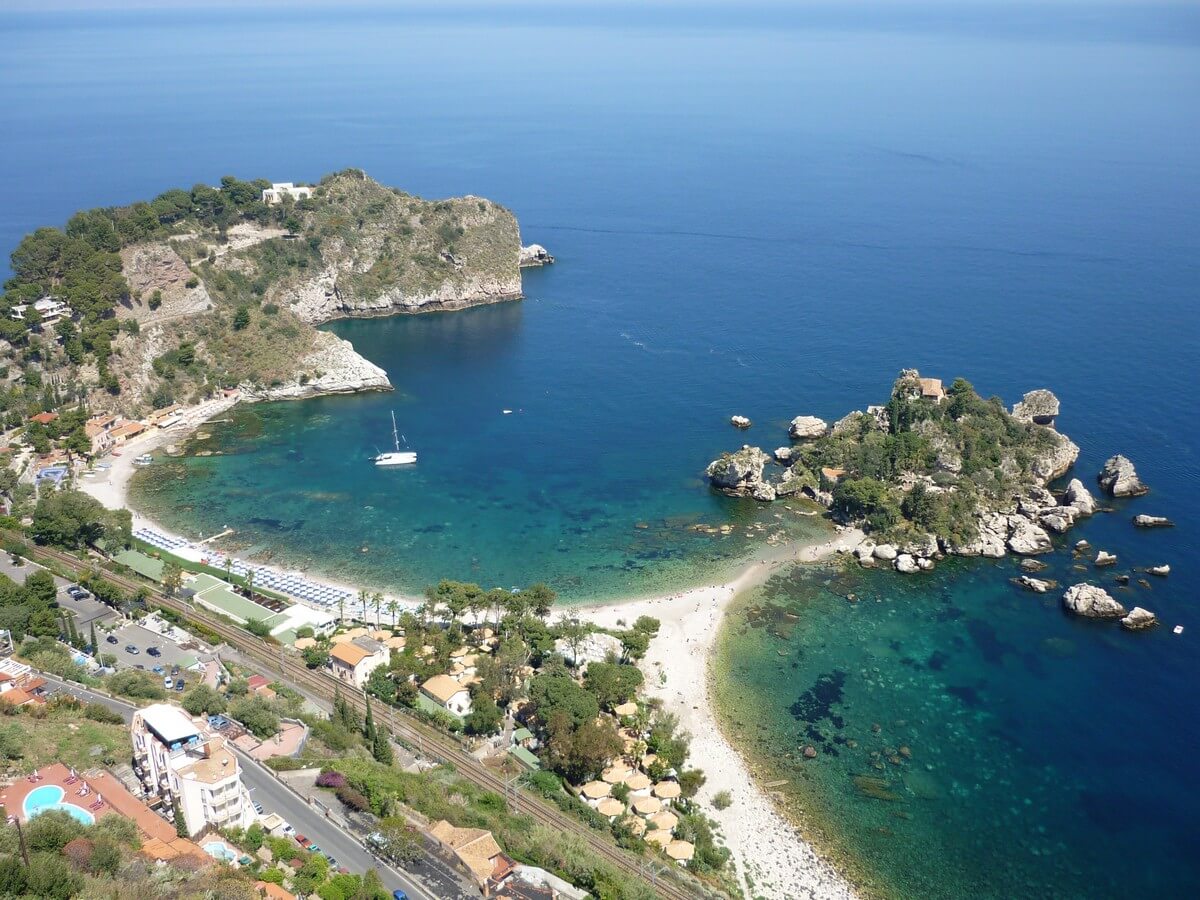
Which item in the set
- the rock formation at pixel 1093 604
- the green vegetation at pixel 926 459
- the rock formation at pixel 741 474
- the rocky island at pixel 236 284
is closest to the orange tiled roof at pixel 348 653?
the rock formation at pixel 741 474

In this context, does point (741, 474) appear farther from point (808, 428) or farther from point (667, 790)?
point (667, 790)

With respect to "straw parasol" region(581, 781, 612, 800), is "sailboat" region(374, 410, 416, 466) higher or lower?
higher

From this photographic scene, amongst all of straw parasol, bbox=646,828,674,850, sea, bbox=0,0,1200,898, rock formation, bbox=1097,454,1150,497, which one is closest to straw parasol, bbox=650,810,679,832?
straw parasol, bbox=646,828,674,850

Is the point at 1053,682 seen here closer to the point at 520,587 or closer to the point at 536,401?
the point at 520,587

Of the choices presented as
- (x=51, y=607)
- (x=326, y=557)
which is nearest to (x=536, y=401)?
(x=326, y=557)

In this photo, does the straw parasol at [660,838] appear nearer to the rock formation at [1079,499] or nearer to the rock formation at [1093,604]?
the rock formation at [1093,604]

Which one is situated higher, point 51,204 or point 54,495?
point 51,204

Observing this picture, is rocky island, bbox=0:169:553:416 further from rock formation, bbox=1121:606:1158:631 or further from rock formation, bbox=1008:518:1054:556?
rock formation, bbox=1121:606:1158:631
